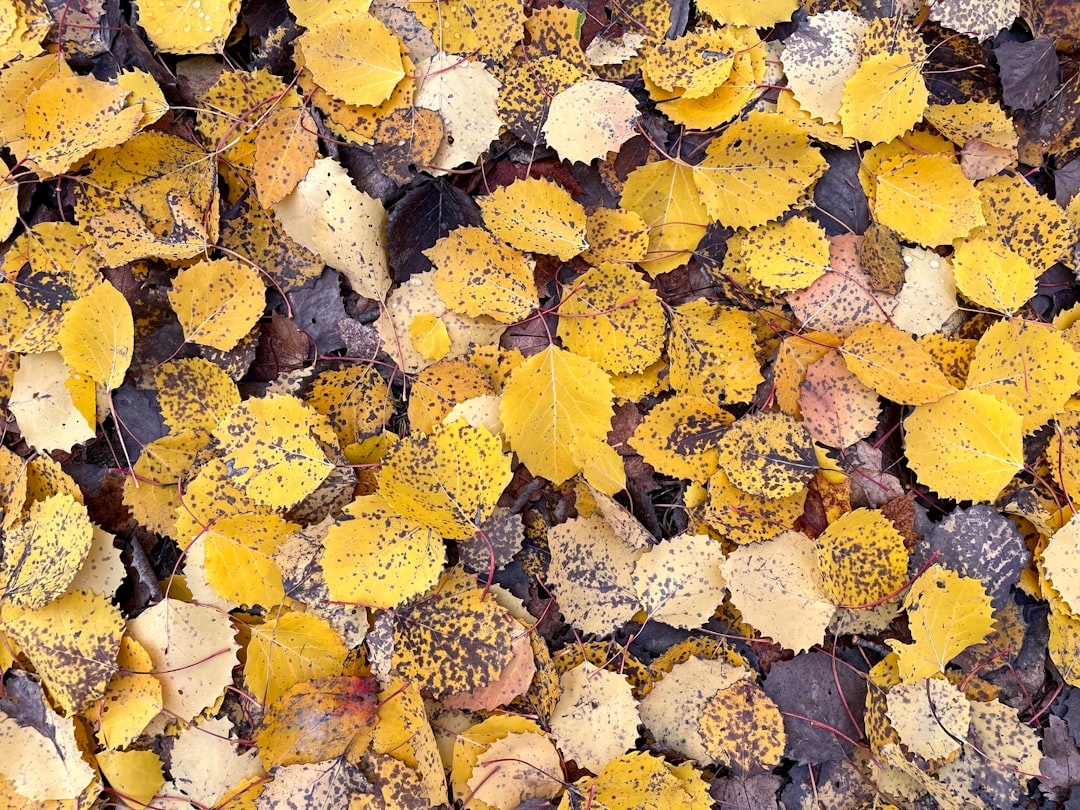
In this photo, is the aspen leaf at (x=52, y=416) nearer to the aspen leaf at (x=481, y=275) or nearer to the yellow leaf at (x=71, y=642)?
the yellow leaf at (x=71, y=642)

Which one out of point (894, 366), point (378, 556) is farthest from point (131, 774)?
point (894, 366)

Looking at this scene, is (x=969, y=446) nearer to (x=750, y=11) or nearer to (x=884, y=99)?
(x=884, y=99)

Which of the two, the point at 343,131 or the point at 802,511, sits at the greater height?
the point at 343,131

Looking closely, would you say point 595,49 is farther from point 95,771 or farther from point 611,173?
point 95,771

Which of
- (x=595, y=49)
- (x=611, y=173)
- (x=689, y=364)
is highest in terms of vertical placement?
(x=595, y=49)

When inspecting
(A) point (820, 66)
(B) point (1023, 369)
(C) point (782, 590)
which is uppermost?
(A) point (820, 66)

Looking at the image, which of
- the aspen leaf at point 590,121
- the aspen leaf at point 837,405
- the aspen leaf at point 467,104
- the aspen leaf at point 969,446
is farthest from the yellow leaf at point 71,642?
the aspen leaf at point 969,446

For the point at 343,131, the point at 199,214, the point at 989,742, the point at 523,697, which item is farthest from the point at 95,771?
the point at 989,742
